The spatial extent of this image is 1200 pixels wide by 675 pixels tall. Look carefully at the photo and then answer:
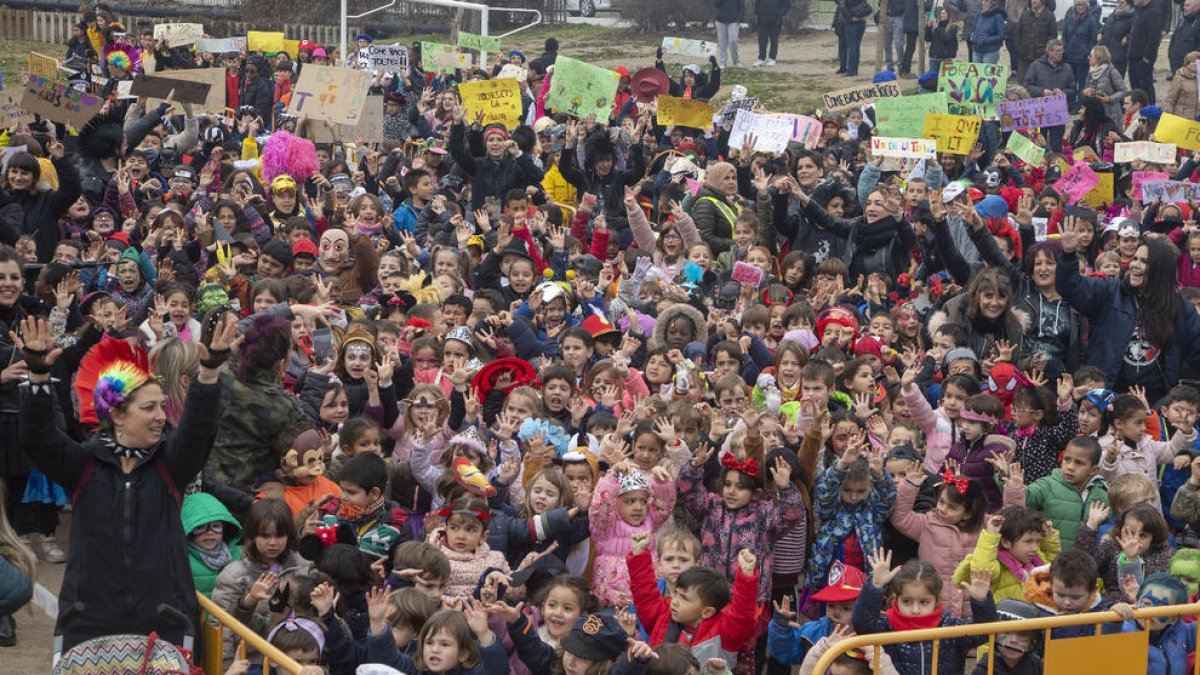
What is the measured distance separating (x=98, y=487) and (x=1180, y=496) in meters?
5.19

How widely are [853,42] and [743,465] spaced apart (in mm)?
20046

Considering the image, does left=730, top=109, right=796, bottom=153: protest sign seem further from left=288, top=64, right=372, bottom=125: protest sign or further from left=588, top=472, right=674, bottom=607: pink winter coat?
left=588, top=472, right=674, bottom=607: pink winter coat

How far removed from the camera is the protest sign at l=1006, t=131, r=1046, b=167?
51.0 feet

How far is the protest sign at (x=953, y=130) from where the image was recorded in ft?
48.4

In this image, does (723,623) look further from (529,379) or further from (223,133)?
(223,133)

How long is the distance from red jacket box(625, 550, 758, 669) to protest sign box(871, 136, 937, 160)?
769cm

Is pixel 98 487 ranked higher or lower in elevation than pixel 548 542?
higher

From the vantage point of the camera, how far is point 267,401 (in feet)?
24.9

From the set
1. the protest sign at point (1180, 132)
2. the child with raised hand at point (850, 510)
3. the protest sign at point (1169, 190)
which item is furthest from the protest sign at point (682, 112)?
the child with raised hand at point (850, 510)

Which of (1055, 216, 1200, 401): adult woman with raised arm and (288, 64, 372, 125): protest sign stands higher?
(288, 64, 372, 125): protest sign

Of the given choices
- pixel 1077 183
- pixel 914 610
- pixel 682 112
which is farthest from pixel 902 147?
pixel 914 610

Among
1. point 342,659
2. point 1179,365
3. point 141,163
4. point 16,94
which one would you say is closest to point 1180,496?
point 1179,365

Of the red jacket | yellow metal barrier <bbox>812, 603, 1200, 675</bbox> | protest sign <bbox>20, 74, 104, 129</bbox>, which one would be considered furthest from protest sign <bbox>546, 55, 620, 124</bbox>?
yellow metal barrier <bbox>812, 603, 1200, 675</bbox>

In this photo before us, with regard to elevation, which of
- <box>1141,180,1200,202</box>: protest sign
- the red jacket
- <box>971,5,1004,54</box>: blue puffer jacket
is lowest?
the red jacket
